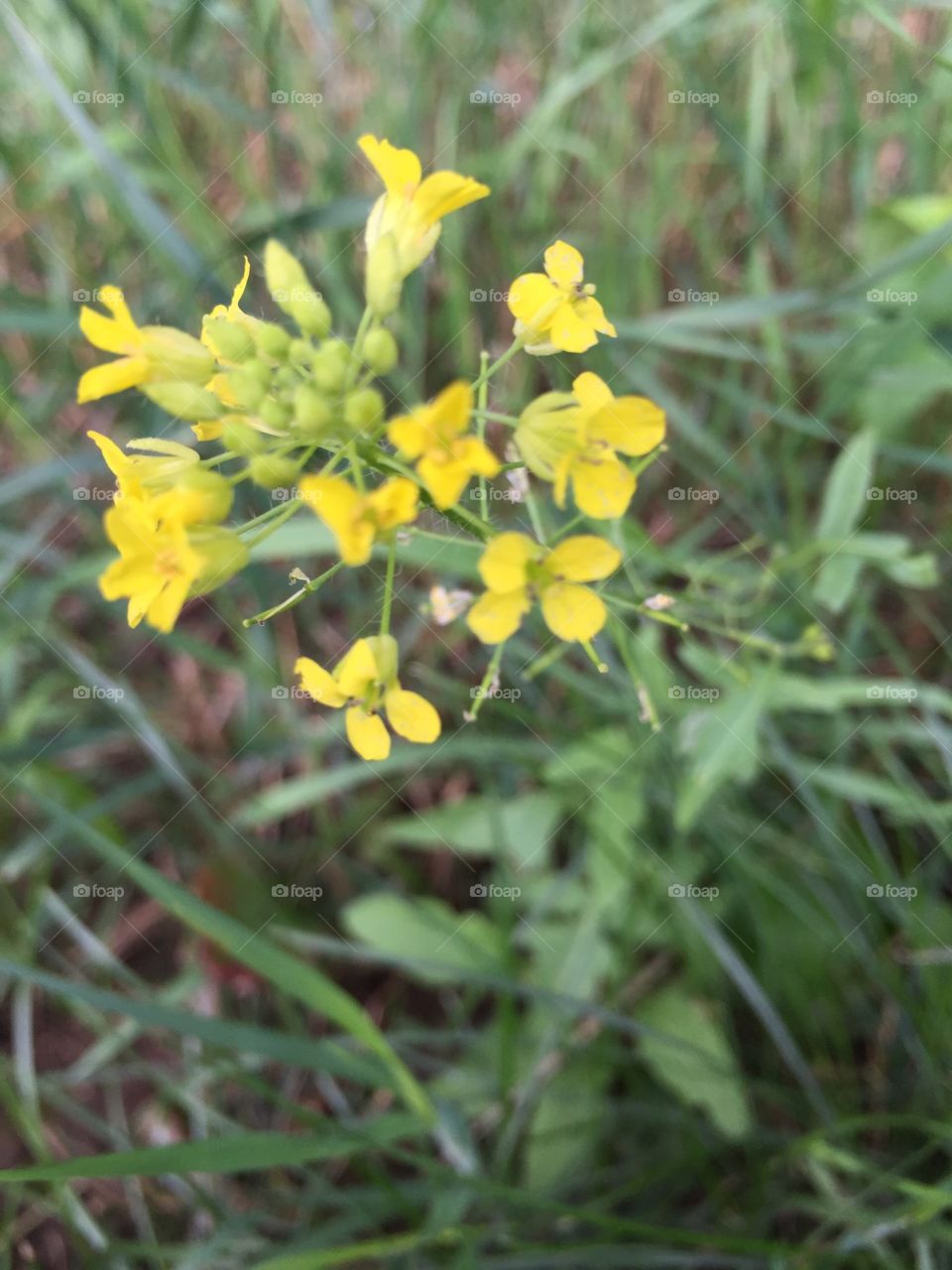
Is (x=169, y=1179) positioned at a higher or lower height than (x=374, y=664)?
lower

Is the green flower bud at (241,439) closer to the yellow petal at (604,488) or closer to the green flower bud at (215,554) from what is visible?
the green flower bud at (215,554)

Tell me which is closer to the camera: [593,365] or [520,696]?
[593,365]

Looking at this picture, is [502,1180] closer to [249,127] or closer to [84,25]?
[84,25]

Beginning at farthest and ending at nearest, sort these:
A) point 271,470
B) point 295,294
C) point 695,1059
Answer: point 695,1059 < point 295,294 < point 271,470

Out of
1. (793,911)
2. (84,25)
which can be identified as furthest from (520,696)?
(84,25)

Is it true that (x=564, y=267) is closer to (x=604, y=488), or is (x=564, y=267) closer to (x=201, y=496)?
(x=604, y=488)

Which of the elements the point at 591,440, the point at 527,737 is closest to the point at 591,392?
the point at 591,440

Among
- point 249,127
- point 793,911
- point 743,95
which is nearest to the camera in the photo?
point 793,911
